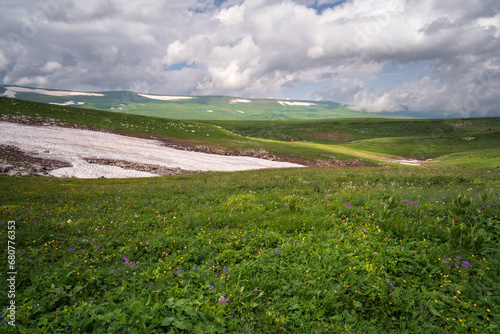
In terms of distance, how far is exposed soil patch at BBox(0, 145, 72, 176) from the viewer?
76.7 ft

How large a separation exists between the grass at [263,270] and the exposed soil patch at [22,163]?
19823mm

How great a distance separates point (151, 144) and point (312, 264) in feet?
168

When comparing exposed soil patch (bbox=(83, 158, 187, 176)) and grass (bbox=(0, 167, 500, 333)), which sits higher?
grass (bbox=(0, 167, 500, 333))

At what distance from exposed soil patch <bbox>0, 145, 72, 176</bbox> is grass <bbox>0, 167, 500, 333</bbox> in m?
19.8

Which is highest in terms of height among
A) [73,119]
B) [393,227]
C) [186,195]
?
[73,119]

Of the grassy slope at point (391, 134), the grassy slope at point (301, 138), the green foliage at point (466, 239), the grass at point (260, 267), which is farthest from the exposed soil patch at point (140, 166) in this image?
the grassy slope at point (391, 134)

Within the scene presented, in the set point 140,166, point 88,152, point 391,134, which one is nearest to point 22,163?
point 88,152

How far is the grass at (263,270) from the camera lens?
432cm

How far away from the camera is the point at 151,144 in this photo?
50.5 metres

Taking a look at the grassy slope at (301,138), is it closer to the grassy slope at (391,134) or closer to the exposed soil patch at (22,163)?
the grassy slope at (391,134)

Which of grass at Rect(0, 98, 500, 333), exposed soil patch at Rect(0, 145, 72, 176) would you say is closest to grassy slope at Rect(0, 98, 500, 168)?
exposed soil patch at Rect(0, 145, 72, 176)

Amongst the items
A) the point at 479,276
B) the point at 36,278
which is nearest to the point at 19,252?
the point at 36,278

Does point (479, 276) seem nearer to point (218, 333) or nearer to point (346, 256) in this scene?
point (346, 256)

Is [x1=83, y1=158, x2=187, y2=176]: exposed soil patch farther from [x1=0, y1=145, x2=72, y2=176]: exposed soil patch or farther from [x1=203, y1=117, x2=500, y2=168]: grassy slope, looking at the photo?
[x1=203, y1=117, x2=500, y2=168]: grassy slope
